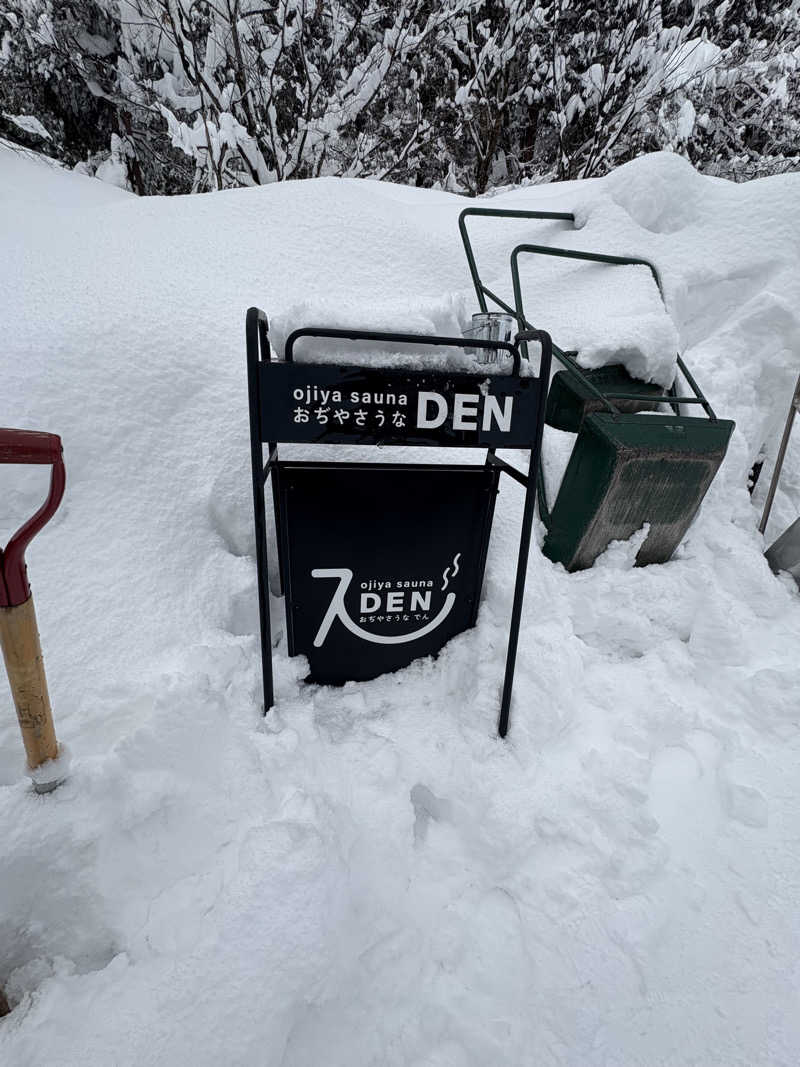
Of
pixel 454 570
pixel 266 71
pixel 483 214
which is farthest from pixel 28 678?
pixel 266 71

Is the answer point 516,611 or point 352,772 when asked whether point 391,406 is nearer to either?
point 516,611

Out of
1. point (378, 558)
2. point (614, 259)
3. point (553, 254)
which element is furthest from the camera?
point (614, 259)

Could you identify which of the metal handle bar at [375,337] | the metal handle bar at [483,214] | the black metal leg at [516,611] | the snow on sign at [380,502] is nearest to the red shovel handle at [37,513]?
the snow on sign at [380,502]

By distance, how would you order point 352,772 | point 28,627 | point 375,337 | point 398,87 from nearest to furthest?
point 28,627
point 375,337
point 352,772
point 398,87

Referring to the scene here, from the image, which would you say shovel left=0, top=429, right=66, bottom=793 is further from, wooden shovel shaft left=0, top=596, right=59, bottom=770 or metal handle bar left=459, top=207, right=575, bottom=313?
metal handle bar left=459, top=207, right=575, bottom=313

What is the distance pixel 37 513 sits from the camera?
3.55 ft

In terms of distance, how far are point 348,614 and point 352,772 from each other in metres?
0.51

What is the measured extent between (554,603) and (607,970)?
115 cm

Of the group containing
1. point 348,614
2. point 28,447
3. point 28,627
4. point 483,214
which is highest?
point 483,214

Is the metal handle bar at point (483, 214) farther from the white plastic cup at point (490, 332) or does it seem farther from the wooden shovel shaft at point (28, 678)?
the wooden shovel shaft at point (28, 678)

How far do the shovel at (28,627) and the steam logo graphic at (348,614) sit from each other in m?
0.82

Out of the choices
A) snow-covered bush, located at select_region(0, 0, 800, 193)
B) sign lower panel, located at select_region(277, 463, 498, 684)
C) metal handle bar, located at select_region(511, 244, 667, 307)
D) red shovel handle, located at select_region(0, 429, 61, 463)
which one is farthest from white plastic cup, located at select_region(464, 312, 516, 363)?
snow-covered bush, located at select_region(0, 0, 800, 193)

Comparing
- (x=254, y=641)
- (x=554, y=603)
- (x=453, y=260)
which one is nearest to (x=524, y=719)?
(x=554, y=603)

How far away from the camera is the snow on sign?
136 cm
